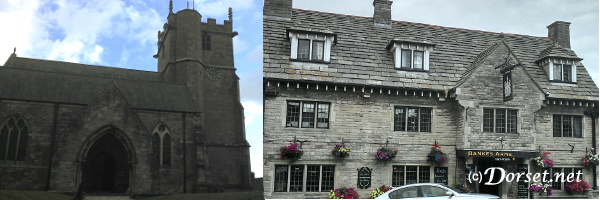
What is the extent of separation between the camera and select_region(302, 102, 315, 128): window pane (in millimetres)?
10578

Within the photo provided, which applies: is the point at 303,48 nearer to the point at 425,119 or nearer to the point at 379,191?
the point at 425,119

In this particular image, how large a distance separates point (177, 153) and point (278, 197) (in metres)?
3.24

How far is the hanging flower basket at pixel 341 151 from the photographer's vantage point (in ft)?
34.2

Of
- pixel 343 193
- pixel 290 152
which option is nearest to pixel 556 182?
pixel 343 193

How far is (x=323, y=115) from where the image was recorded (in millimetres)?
10695

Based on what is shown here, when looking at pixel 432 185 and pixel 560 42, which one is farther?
pixel 560 42

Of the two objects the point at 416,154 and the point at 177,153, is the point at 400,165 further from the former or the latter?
the point at 177,153

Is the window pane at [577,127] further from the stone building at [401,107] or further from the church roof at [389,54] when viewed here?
the church roof at [389,54]

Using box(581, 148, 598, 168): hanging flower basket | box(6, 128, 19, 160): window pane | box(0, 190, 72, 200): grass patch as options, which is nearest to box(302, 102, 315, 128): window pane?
box(0, 190, 72, 200): grass patch

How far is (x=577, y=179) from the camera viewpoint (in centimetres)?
1113

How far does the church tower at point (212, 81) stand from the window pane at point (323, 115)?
3.26 meters

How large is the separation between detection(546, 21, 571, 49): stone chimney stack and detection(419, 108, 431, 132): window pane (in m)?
3.29

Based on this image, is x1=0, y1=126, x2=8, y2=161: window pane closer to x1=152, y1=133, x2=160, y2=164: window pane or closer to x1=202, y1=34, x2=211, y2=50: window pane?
x1=152, y1=133, x2=160, y2=164: window pane

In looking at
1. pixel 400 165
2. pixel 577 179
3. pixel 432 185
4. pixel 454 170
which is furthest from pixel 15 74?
pixel 577 179
